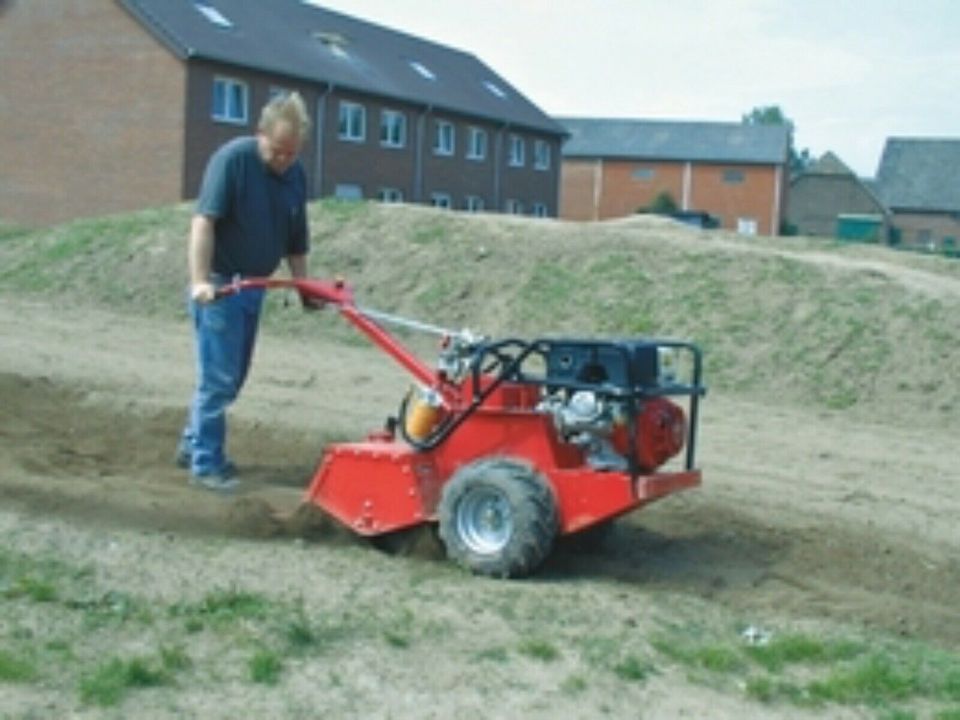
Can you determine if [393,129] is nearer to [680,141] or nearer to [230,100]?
[230,100]

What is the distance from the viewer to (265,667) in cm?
465

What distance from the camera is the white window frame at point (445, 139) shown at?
46.8 meters

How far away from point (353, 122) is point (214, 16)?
5.60m

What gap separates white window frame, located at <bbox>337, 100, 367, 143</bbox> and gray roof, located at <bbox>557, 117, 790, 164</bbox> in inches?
1037

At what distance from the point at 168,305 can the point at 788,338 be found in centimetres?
823

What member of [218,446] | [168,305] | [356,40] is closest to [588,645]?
[218,446]

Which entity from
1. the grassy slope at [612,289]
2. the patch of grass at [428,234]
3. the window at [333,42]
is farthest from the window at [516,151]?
the patch of grass at [428,234]

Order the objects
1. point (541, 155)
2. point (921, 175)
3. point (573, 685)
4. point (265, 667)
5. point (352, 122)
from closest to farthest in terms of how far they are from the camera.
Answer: point (265, 667), point (573, 685), point (352, 122), point (541, 155), point (921, 175)

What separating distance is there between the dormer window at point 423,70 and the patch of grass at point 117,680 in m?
44.2

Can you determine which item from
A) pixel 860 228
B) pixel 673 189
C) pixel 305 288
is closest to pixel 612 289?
pixel 305 288

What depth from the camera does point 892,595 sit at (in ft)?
20.6

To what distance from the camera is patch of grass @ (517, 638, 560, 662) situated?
5.00 m

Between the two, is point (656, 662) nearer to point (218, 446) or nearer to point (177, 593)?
point (177, 593)

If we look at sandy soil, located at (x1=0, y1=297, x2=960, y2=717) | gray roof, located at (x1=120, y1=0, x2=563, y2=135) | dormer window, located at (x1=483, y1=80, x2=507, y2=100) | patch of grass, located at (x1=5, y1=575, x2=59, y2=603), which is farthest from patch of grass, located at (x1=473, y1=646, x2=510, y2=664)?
dormer window, located at (x1=483, y1=80, x2=507, y2=100)
